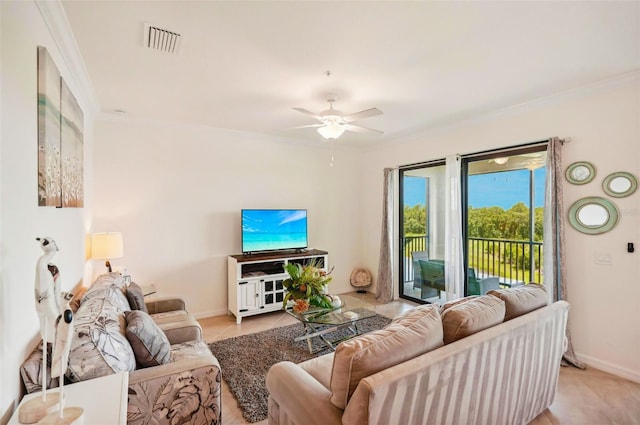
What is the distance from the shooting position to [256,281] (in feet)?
13.6

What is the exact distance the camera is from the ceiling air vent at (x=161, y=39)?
2.02m

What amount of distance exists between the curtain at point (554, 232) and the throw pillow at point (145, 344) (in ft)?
10.8

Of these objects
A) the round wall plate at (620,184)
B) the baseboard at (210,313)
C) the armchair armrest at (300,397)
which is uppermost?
the round wall plate at (620,184)

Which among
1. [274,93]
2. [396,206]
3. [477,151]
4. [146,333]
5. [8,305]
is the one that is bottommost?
[146,333]

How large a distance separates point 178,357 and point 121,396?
904 millimetres

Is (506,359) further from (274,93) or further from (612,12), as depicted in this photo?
(274,93)

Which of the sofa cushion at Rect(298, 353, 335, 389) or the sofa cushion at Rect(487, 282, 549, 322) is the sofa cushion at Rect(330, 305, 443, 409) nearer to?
the sofa cushion at Rect(298, 353, 335, 389)

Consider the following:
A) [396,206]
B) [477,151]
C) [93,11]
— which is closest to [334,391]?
[93,11]

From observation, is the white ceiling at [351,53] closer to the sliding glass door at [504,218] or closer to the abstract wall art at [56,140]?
the abstract wall art at [56,140]

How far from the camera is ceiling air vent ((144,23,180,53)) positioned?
202 cm

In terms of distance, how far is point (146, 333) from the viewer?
1.81m

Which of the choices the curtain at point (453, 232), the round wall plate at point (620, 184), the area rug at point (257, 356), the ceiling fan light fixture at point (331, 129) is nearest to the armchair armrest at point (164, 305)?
the area rug at point (257, 356)

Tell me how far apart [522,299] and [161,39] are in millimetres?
2941

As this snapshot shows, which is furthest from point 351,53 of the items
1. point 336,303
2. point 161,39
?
point 336,303
